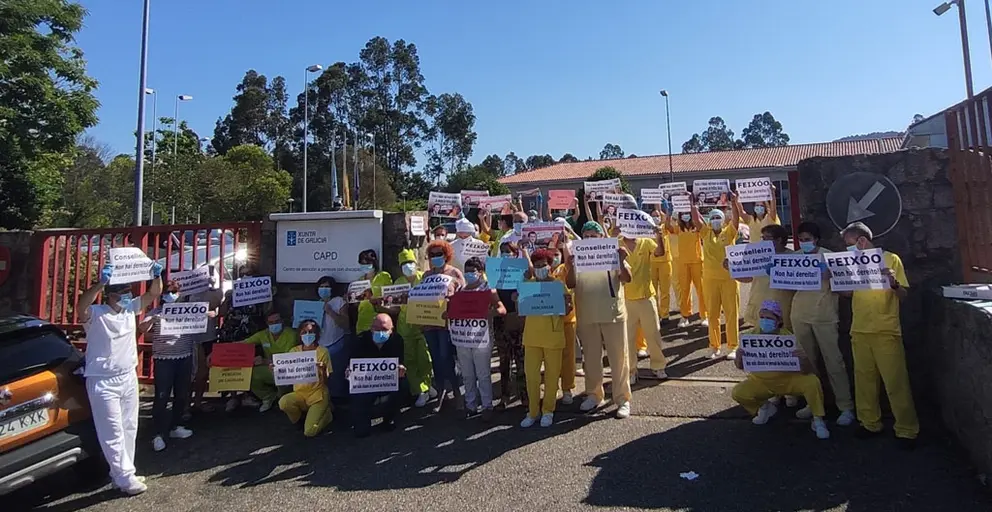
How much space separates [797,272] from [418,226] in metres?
3.97

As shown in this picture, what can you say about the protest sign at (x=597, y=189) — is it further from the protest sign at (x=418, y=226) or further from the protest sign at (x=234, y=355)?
the protest sign at (x=234, y=355)

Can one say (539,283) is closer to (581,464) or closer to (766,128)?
(581,464)

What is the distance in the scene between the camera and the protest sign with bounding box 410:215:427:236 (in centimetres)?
686

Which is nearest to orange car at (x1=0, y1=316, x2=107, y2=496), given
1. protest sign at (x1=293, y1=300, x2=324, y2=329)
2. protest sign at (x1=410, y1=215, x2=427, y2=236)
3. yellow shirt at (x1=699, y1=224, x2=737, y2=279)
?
protest sign at (x1=293, y1=300, x2=324, y2=329)

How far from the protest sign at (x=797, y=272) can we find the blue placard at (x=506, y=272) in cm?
223

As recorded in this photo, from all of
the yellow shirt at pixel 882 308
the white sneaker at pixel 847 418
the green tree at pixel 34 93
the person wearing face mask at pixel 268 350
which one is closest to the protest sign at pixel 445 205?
the person wearing face mask at pixel 268 350

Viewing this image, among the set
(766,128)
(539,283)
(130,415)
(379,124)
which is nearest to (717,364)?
(539,283)

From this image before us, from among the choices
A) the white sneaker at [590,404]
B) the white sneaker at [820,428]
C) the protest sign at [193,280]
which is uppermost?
the protest sign at [193,280]

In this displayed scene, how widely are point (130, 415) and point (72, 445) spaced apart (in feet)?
1.45

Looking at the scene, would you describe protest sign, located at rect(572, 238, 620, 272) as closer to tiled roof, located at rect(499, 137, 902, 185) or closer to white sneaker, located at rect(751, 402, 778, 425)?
white sneaker, located at rect(751, 402, 778, 425)

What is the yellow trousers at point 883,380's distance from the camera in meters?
4.57

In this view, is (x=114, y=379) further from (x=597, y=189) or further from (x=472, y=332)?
(x=597, y=189)

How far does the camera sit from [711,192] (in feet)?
27.2

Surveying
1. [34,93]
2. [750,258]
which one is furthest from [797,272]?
[34,93]
